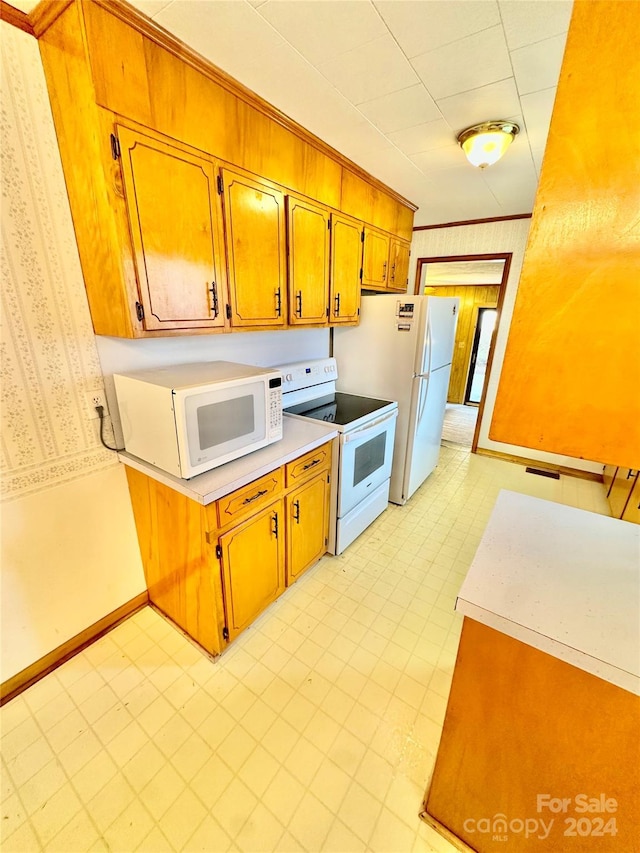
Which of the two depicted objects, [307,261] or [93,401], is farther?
[307,261]

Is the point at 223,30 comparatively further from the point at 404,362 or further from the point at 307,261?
the point at 404,362

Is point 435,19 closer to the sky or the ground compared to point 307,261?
closer to the sky

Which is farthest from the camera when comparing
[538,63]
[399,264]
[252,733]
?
[399,264]

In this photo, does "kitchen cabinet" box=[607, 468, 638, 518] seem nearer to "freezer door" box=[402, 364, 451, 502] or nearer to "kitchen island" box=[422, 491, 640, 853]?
"freezer door" box=[402, 364, 451, 502]

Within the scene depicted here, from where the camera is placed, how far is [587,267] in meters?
0.66

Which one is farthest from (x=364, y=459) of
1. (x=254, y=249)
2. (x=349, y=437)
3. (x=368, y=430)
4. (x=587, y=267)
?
(x=587, y=267)

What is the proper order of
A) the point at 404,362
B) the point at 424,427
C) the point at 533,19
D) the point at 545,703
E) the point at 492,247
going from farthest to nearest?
the point at 492,247 → the point at 424,427 → the point at 404,362 → the point at 533,19 → the point at 545,703

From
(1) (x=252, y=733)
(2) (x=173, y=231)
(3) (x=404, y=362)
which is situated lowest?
(1) (x=252, y=733)

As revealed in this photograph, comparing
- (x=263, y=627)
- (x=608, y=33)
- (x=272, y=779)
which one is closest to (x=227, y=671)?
(x=263, y=627)

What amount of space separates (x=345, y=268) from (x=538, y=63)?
138 centimetres

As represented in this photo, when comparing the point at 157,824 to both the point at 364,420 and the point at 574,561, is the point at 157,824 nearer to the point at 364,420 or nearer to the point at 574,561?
the point at 574,561

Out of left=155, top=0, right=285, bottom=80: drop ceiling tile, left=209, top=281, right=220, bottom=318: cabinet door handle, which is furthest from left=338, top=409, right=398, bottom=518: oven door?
left=155, top=0, right=285, bottom=80: drop ceiling tile

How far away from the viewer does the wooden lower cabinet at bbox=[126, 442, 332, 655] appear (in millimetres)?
1501

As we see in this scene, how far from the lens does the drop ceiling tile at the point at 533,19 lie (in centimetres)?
106
